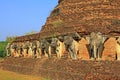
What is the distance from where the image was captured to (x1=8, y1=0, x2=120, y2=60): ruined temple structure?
16.6m

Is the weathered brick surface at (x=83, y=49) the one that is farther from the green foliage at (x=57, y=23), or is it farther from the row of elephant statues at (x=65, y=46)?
the green foliage at (x=57, y=23)

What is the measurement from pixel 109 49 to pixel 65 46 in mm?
2994

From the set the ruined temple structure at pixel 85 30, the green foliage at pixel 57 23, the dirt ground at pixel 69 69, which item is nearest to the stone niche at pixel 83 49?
the ruined temple structure at pixel 85 30

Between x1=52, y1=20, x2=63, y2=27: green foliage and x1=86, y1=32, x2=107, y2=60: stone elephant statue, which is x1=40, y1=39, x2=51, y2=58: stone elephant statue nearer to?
x1=52, y1=20, x2=63, y2=27: green foliage

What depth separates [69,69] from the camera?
16.8 metres

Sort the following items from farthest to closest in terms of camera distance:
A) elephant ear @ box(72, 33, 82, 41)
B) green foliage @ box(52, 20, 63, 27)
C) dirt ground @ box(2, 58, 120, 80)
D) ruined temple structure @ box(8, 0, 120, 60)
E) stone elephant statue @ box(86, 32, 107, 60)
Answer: green foliage @ box(52, 20, 63, 27) < elephant ear @ box(72, 33, 82, 41) < ruined temple structure @ box(8, 0, 120, 60) < stone elephant statue @ box(86, 32, 107, 60) < dirt ground @ box(2, 58, 120, 80)

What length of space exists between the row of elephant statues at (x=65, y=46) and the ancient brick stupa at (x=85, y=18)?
23.6 inches

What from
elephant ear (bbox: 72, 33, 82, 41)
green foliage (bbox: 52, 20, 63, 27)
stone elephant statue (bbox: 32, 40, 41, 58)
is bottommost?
stone elephant statue (bbox: 32, 40, 41, 58)

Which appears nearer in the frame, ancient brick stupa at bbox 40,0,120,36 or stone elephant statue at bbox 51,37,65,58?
ancient brick stupa at bbox 40,0,120,36

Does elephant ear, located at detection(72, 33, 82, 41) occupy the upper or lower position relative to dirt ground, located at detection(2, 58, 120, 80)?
upper

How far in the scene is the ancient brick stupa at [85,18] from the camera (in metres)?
17.9

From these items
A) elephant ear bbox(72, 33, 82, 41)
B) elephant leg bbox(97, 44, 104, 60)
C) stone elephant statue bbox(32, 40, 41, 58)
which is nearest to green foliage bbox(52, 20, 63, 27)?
stone elephant statue bbox(32, 40, 41, 58)

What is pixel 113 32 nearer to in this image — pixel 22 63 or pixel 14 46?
pixel 22 63

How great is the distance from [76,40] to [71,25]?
260cm
